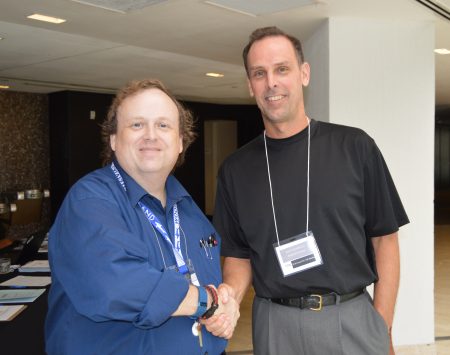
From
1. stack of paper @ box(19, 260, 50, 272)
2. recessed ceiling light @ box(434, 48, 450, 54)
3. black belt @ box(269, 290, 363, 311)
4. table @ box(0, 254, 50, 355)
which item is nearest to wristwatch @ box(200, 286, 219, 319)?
black belt @ box(269, 290, 363, 311)

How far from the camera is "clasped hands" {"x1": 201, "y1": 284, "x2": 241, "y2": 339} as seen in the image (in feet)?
4.78

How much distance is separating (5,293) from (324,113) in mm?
2623

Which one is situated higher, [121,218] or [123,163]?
[123,163]

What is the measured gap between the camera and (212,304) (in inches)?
55.8

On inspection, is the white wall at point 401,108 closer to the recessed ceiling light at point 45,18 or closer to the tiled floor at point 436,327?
the tiled floor at point 436,327

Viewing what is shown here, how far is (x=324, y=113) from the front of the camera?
3.94m

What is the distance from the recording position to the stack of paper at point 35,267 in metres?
3.39

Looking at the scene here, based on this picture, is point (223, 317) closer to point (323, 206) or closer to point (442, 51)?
point (323, 206)

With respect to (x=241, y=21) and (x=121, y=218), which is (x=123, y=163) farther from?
(x=241, y=21)

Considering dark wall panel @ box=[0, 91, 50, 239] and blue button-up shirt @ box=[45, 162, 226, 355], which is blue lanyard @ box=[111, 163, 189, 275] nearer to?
blue button-up shirt @ box=[45, 162, 226, 355]

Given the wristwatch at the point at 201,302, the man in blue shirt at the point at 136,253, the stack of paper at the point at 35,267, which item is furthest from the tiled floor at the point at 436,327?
the wristwatch at the point at 201,302

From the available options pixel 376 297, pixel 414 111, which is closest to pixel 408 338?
pixel 414 111

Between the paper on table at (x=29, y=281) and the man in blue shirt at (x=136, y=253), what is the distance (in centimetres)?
164

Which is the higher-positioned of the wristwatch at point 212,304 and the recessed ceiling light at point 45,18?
the recessed ceiling light at point 45,18
